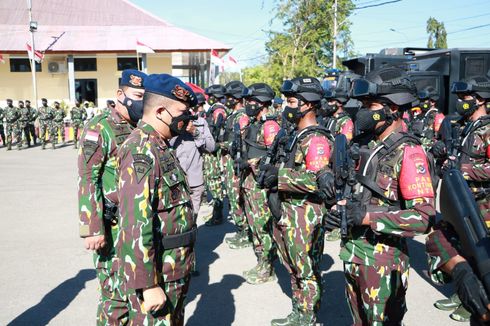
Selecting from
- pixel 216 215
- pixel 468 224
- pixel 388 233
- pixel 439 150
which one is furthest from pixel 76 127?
pixel 468 224

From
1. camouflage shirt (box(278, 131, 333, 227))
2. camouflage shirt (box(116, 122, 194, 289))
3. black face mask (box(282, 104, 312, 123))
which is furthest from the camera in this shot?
black face mask (box(282, 104, 312, 123))

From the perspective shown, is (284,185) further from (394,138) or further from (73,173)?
(73,173)

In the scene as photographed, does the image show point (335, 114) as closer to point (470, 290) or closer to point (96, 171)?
point (96, 171)

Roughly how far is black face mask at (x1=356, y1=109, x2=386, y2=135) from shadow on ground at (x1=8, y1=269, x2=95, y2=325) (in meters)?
3.51

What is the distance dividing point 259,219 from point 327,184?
220 centimetres

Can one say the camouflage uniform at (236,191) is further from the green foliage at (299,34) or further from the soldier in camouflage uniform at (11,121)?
the green foliage at (299,34)

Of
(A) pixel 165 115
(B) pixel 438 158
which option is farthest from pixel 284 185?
(B) pixel 438 158

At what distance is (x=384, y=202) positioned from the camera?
2.79m

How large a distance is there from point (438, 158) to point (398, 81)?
3934 mm

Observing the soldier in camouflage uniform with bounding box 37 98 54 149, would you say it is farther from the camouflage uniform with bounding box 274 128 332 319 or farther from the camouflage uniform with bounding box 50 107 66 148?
the camouflage uniform with bounding box 274 128 332 319

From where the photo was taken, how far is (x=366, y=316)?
297cm

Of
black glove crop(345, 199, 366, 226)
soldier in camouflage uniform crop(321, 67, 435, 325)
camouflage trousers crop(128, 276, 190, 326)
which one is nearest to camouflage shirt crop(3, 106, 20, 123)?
camouflage trousers crop(128, 276, 190, 326)

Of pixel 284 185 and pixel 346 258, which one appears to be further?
pixel 284 185

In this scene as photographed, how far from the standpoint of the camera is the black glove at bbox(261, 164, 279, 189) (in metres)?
3.91
